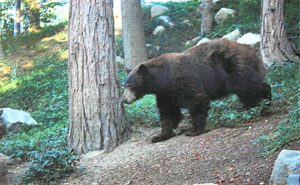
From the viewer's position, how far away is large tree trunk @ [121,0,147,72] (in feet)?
50.3

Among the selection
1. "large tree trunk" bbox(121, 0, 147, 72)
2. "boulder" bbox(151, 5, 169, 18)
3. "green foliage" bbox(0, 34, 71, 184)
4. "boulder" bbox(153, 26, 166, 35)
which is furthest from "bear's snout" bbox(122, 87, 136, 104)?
"boulder" bbox(151, 5, 169, 18)

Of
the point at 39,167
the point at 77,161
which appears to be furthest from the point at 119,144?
the point at 39,167

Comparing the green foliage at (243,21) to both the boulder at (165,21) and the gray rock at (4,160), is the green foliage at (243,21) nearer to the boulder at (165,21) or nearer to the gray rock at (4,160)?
the boulder at (165,21)

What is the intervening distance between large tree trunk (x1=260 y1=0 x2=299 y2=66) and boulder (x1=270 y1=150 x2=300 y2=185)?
728cm

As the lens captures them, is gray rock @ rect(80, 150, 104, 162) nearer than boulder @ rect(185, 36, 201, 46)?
Yes

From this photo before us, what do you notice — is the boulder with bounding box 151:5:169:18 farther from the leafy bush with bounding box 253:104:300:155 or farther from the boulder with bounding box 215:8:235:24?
the leafy bush with bounding box 253:104:300:155

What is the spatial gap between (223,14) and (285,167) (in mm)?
13551

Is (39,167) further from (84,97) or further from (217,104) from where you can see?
(217,104)

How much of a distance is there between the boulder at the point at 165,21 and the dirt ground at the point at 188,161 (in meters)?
11.0

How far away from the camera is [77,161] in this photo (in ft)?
26.0

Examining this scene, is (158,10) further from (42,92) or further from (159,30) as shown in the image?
(42,92)

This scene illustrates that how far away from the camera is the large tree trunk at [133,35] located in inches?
604

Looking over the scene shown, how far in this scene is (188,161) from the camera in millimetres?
6855

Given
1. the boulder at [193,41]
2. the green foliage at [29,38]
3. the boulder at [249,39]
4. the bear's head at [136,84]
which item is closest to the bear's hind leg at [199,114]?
the bear's head at [136,84]
